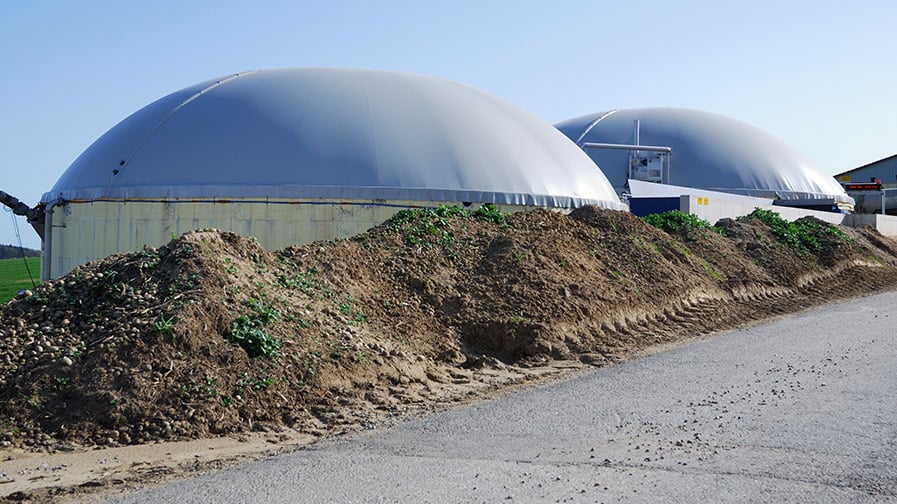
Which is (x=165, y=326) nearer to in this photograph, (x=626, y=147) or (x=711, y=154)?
(x=626, y=147)

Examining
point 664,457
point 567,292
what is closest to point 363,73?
point 567,292

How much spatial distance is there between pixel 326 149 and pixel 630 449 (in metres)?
14.6

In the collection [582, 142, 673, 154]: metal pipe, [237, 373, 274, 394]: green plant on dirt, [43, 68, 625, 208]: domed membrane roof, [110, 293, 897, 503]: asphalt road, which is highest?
[582, 142, 673, 154]: metal pipe

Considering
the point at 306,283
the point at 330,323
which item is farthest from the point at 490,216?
the point at 330,323

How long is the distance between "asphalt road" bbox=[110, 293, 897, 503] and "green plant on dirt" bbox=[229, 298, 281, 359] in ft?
6.61

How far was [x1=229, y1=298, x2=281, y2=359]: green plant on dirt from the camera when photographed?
31.0 ft

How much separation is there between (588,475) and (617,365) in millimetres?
5661

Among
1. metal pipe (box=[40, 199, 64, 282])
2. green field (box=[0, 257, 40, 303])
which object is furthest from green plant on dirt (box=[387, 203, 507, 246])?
green field (box=[0, 257, 40, 303])

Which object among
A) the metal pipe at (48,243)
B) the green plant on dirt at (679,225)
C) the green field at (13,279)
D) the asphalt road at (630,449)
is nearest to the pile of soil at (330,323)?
the asphalt road at (630,449)

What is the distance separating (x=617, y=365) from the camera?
38.8ft

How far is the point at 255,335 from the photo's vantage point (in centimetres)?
953

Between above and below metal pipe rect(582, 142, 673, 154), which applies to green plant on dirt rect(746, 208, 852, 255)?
below

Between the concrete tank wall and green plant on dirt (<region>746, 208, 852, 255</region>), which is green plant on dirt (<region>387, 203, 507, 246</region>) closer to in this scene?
the concrete tank wall

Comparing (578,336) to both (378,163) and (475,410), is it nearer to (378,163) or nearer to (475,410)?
(475,410)
